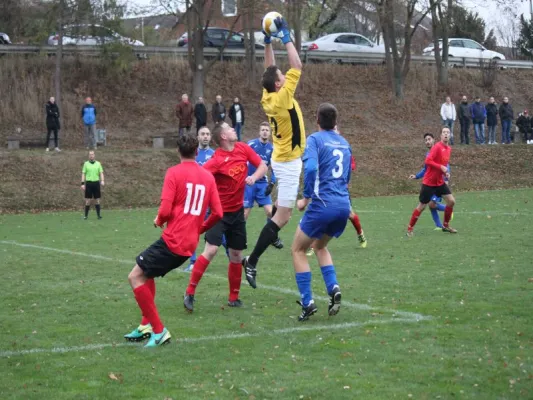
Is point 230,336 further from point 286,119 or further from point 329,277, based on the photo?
point 286,119

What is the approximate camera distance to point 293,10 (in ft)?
131

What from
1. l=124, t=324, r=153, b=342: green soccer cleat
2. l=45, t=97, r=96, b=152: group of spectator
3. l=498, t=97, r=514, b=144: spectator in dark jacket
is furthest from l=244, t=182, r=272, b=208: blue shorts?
l=498, t=97, r=514, b=144: spectator in dark jacket

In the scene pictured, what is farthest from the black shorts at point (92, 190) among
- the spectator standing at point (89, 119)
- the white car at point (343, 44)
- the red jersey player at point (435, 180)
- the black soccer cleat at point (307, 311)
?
the white car at point (343, 44)

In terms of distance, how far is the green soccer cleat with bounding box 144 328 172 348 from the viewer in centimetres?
776

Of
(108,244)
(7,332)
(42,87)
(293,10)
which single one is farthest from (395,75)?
(7,332)

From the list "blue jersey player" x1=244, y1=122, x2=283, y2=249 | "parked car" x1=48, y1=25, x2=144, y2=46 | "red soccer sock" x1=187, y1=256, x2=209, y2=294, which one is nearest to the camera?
"red soccer sock" x1=187, y1=256, x2=209, y2=294

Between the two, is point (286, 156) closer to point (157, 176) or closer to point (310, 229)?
point (310, 229)

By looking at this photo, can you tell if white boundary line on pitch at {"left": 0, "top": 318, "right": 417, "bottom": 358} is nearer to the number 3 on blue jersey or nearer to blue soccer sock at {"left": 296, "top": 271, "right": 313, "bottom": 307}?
blue soccer sock at {"left": 296, "top": 271, "right": 313, "bottom": 307}

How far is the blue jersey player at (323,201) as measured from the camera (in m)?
8.66

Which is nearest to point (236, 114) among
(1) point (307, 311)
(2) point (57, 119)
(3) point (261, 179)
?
(2) point (57, 119)

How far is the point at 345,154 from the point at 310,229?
0.84 meters

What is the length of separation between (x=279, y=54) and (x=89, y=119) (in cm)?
1531

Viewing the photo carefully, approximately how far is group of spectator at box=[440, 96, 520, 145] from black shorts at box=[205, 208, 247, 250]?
1171 inches

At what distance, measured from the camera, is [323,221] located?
28.4ft
